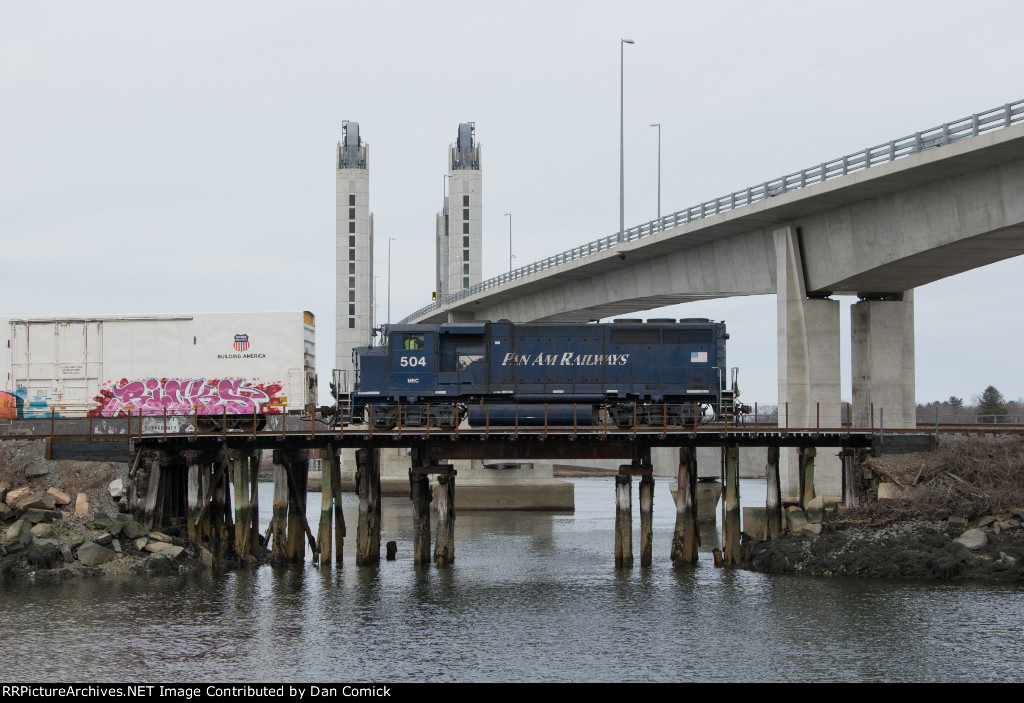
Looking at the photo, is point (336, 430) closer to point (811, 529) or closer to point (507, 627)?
point (507, 627)

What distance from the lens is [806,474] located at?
39031 mm

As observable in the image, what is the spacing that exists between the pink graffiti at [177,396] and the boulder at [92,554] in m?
6.27

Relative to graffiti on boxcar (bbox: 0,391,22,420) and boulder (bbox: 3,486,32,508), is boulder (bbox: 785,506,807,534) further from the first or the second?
graffiti on boxcar (bbox: 0,391,22,420)

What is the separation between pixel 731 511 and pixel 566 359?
7.95m

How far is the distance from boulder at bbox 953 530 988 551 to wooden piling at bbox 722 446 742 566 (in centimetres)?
653

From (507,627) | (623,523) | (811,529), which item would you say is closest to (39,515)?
(507,627)

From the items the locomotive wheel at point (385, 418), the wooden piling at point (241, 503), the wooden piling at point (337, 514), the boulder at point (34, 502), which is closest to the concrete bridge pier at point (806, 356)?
the locomotive wheel at point (385, 418)

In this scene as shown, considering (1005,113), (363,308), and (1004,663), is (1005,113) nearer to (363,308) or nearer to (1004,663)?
(1004,663)

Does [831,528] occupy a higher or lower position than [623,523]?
lower

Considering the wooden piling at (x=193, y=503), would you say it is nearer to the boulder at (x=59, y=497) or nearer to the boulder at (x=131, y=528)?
the boulder at (x=131, y=528)

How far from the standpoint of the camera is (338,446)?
1447 inches

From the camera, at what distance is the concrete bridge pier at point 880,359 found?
47.6 meters
